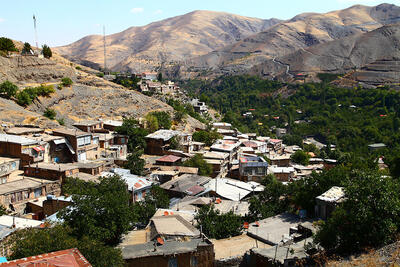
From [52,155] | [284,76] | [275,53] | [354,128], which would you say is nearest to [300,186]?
[52,155]

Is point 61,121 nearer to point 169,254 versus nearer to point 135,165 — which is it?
point 135,165

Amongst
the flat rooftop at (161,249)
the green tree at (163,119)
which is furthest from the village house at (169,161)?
the flat rooftop at (161,249)

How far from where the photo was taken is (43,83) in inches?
1521

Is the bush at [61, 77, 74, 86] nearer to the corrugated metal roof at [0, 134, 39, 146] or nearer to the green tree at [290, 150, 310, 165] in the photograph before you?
the corrugated metal roof at [0, 134, 39, 146]

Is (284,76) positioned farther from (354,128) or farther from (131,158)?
(131,158)

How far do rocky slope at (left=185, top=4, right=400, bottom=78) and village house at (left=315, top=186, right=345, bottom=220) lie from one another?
123m

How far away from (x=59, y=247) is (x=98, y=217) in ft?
8.60

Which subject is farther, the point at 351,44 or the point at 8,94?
the point at 351,44

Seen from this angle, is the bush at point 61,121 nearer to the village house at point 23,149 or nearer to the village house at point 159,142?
the village house at point 159,142

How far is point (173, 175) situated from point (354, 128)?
4234cm

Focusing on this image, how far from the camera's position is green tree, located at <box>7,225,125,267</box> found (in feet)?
32.7

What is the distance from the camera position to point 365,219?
36.4ft

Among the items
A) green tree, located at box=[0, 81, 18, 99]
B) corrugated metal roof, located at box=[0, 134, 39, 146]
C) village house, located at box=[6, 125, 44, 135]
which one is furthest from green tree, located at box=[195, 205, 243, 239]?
green tree, located at box=[0, 81, 18, 99]

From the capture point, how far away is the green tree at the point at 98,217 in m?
12.1
